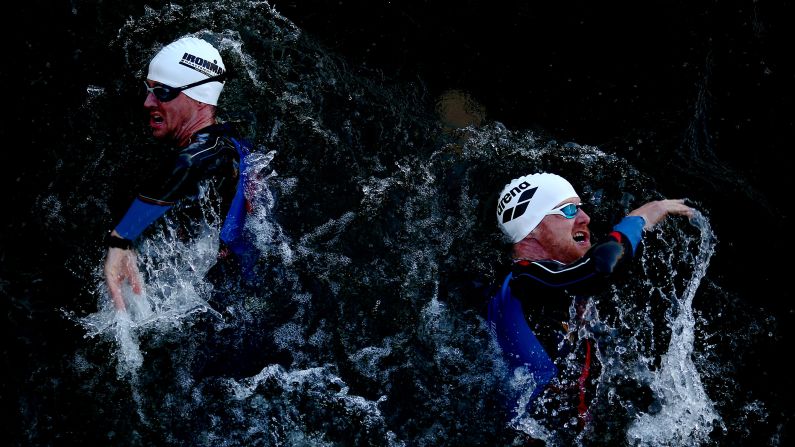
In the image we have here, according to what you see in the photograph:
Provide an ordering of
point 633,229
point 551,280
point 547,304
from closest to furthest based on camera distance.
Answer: point 551,280 → point 547,304 → point 633,229

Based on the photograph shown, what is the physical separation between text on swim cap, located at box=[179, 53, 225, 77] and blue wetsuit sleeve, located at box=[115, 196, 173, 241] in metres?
1.03

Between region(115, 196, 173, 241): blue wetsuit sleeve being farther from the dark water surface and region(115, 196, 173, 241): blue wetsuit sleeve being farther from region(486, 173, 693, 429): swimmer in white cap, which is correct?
region(486, 173, 693, 429): swimmer in white cap

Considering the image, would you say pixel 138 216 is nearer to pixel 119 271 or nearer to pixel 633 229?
pixel 119 271

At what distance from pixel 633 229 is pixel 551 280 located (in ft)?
2.13

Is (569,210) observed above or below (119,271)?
above

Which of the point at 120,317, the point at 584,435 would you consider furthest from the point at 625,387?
the point at 120,317

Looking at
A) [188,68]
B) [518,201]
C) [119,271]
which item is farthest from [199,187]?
[518,201]

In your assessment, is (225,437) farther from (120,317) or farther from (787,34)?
(787,34)

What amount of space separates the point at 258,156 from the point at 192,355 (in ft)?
4.44

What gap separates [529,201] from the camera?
13.3 feet

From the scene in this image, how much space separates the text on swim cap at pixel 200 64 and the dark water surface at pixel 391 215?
0.64m

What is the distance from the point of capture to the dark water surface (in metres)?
4.11

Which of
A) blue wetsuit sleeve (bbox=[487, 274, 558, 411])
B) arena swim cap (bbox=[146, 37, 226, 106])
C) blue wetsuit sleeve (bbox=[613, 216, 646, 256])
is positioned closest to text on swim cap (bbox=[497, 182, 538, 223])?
blue wetsuit sleeve (bbox=[487, 274, 558, 411])

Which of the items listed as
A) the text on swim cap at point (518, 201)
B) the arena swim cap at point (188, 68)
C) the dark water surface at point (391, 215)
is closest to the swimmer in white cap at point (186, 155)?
the arena swim cap at point (188, 68)
